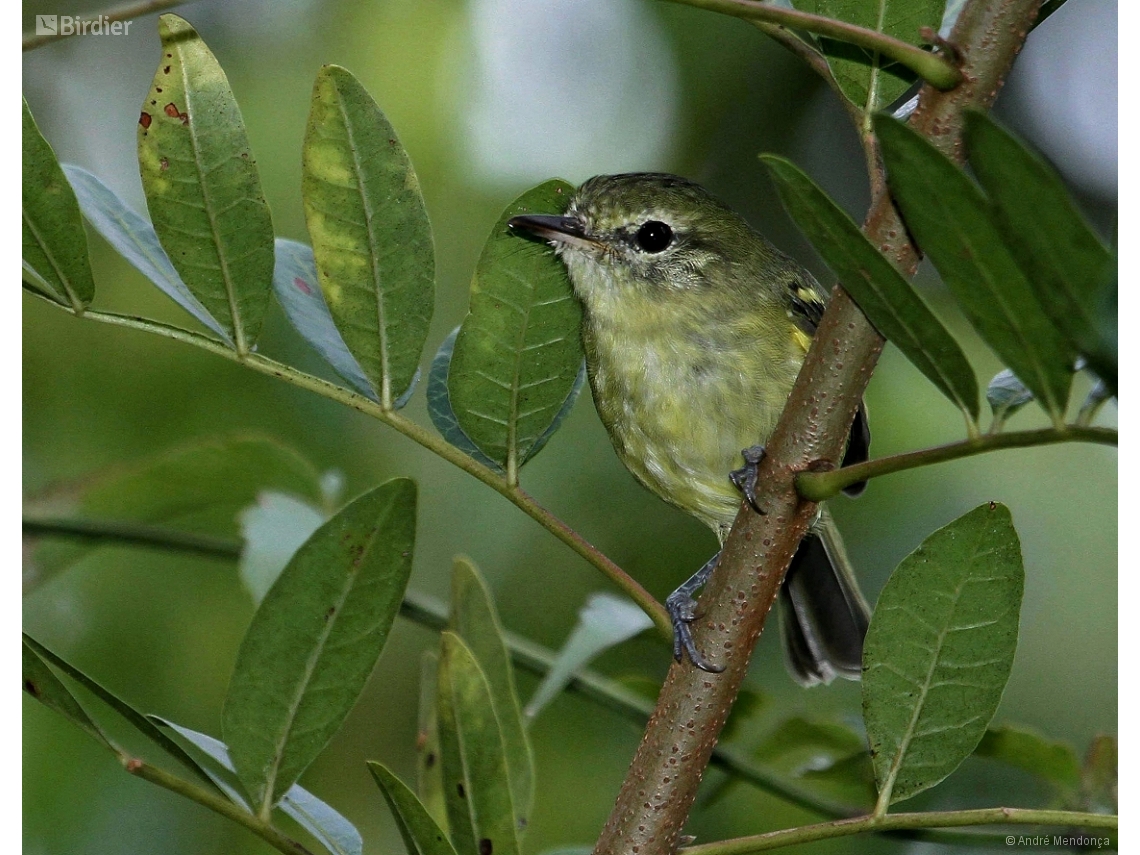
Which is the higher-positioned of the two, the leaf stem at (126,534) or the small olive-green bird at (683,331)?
the small olive-green bird at (683,331)

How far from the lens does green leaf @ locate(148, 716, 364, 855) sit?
127 cm

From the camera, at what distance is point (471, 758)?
1344 mm

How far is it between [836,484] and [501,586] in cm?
214

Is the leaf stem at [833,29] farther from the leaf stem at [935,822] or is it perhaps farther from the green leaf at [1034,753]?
the green leaf at [1034,753]

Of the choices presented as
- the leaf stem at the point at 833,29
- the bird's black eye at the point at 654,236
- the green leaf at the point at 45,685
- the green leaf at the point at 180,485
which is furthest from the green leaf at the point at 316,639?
the bird's black eye at the point at 654,236

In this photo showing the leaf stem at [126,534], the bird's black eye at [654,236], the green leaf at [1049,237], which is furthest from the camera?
the bird's black eye at [654,236]

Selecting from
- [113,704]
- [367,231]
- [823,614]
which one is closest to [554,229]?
[367,231]

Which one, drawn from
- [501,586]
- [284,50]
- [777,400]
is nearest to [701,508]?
[777,400]

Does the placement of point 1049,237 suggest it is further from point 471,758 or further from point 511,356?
point 471,758

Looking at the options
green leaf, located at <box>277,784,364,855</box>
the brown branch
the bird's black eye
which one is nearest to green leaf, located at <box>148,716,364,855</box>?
green leaf, located at <box>277,784,364,855</box>

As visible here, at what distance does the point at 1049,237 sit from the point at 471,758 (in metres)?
0.83

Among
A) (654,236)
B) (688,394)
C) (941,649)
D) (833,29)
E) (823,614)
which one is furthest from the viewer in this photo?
(823,614)

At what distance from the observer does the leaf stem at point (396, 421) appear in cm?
127

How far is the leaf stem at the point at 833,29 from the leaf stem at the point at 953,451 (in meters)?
0.33
